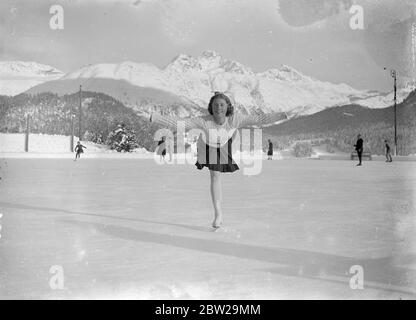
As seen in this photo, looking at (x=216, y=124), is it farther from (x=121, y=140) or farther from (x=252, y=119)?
(x=121, y=140)

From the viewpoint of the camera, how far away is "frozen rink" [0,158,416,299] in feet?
14.4

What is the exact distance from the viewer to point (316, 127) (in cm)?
18712

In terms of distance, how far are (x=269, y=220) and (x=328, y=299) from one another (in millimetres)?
4263

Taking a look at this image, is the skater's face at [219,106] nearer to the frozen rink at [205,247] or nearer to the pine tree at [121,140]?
the frozen rink at [205,247]

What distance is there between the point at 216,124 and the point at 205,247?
1347 millimetres

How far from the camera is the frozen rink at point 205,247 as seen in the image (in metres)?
4.39

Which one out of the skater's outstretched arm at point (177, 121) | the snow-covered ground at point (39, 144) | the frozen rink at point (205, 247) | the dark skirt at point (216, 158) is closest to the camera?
the frozen rink at point (205, 247)

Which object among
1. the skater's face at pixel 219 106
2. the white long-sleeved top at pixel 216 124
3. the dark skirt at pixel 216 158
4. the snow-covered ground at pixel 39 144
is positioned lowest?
the dark skirt at pixel 216 158

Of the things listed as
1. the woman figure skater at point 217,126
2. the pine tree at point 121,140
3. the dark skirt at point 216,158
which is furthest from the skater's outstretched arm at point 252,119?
the pine tree at point 121,140

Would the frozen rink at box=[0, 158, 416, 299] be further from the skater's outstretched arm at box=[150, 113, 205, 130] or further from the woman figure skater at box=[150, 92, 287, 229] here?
the skater's outstretched arm at box=[150, 113, 205, 130]

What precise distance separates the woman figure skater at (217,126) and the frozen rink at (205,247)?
828 mm
